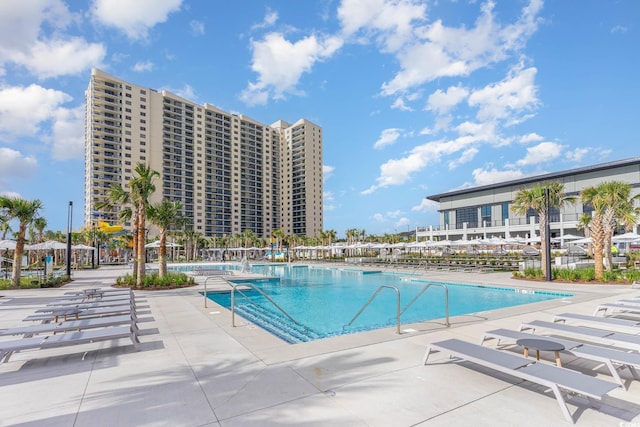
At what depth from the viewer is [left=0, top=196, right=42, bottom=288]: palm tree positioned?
16234 mm

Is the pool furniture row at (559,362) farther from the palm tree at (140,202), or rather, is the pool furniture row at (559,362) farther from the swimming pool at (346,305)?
the palm tree at (140,202)

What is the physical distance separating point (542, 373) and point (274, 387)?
122 inches

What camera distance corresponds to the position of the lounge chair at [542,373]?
3.38 meters

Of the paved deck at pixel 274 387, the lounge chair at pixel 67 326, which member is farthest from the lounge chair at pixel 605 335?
the lounge chair at pixel 67 326

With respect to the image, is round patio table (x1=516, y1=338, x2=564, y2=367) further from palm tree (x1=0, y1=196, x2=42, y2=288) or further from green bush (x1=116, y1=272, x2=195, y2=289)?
palm tree (x1=0, y1=196, x2=42, y2=288)

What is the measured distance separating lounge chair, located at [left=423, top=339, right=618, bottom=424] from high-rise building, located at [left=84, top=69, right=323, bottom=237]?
7514 cm

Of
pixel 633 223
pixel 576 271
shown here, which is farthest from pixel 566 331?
pixel 633 223

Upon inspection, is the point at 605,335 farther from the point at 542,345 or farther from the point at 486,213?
the point at 486,213

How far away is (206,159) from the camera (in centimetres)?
9138

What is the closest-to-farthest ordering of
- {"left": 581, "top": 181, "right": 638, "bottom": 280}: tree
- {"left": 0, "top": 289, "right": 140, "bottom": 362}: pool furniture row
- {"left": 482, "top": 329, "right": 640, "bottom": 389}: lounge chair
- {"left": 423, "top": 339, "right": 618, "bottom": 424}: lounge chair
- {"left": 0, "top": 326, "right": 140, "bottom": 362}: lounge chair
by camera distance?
{"left": 423, "top": 339, "right": 618, "bottom": 424}: lounge chair, {"left": 482, "top": 329, "right": 640, "bottom": 389}: lounge chair, {"left": 0, "top": 326, "right": 140, "bottom": 362}: lounge chair, {"left": 0, "top": 289, "right": 140, "bottom": 362}: pool furniture row, {"left": 581, "top": 181, "right": 638, "bottom": 280}: tree

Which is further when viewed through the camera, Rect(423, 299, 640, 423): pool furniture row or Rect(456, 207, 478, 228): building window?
Rect(456, 207, 478, 228): building window

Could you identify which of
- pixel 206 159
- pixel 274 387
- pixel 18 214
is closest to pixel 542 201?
pixel 274 387

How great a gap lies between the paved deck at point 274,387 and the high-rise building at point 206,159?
71.6m

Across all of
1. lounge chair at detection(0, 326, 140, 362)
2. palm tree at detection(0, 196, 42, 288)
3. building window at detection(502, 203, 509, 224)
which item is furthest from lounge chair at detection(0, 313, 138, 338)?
building window at detection(502, 203, 509, 224)
